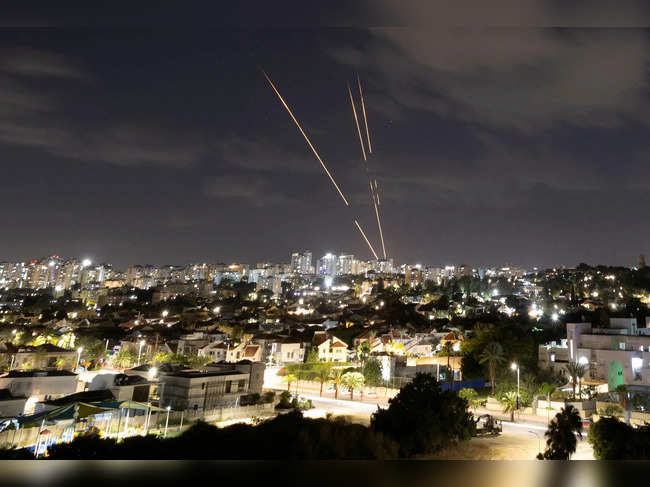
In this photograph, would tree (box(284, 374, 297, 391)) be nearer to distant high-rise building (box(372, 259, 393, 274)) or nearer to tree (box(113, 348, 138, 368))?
tree (box(113, 348, 138, 368))

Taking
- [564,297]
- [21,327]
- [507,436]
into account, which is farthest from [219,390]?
[564,297]

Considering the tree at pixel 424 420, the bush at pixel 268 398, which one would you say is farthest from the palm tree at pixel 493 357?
the bush at pixel 268 398

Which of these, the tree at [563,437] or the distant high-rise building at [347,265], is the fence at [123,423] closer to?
the tree at [563,437]

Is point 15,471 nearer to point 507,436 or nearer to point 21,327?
point 507,436

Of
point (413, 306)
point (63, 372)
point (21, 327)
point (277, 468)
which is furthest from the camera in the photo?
point (413, 306)

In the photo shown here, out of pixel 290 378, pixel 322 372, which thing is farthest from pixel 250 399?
pixel 322 372

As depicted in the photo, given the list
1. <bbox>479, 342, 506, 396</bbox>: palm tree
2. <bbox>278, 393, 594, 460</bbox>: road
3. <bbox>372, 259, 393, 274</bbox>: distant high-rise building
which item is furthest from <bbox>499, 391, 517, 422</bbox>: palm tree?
<bbox>372, 259, 393, 274</bbox>: distant high-rise building

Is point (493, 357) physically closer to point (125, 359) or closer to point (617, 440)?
point (617, 440)
